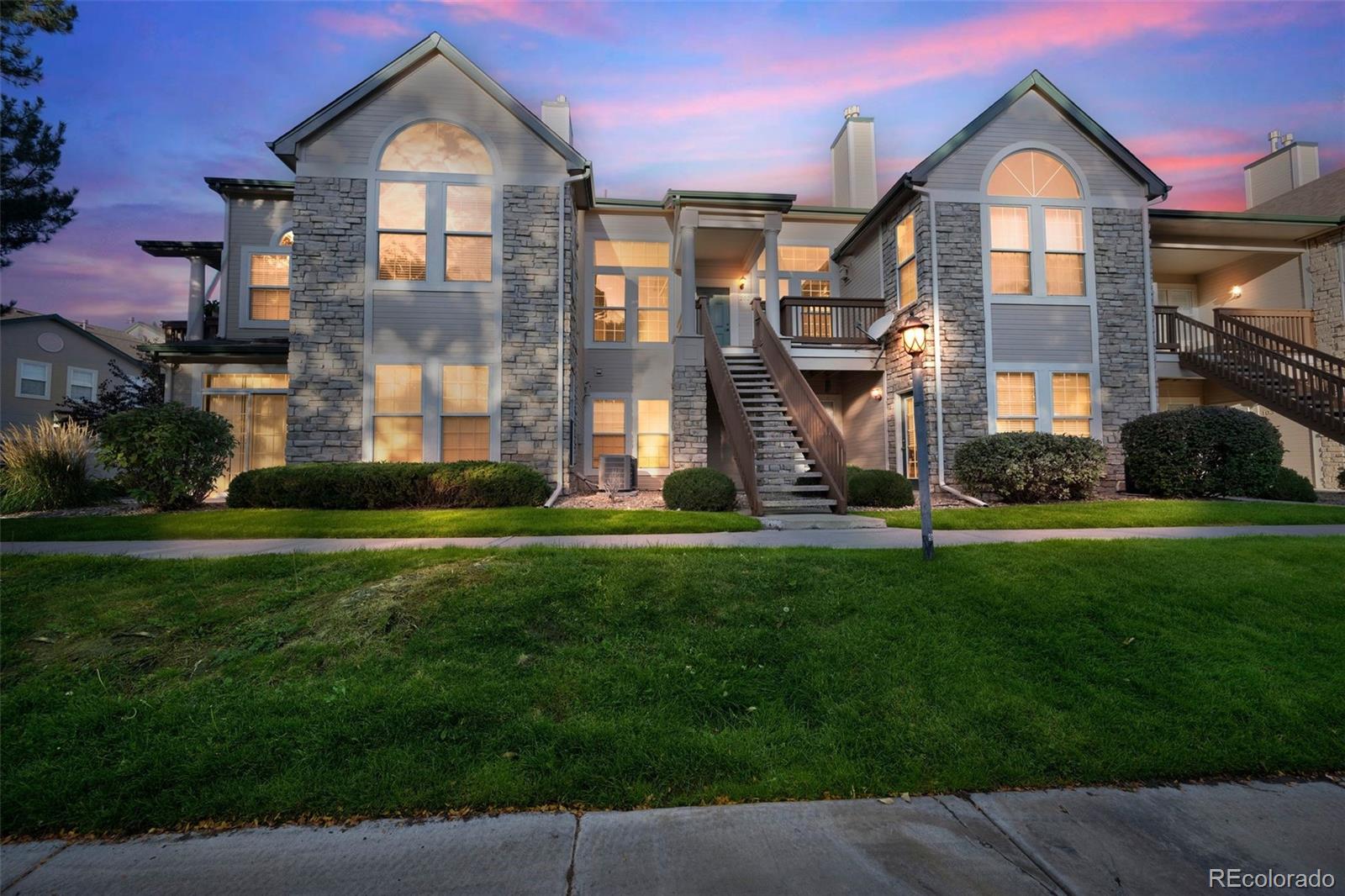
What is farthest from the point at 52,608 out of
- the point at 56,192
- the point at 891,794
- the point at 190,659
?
the point at 56,192

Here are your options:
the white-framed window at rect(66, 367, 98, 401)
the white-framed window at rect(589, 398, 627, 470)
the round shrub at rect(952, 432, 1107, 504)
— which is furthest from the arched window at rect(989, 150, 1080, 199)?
the white-framed window at rect(66, 367, 98, 401)

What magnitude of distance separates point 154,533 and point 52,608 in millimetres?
3392

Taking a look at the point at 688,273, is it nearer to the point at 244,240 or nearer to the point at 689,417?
the point at 689,417

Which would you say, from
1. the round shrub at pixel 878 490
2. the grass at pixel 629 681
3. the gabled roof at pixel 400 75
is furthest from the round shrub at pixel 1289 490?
the gabled roof at pixel 400 75

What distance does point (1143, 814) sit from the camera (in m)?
2.51

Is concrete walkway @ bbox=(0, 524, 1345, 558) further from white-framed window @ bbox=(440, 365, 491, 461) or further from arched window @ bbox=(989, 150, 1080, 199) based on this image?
arched window @ bbox=(989, 150, 1080, 199)

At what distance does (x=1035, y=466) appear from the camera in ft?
34.6

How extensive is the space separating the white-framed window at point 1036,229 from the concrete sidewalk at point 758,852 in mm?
12450

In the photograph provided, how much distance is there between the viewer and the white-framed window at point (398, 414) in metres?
11.7

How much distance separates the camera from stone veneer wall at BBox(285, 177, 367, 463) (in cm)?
1148

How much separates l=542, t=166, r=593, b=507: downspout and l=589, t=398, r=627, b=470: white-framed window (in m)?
2.60

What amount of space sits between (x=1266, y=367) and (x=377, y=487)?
1810cm

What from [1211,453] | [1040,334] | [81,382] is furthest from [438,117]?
[81,382]

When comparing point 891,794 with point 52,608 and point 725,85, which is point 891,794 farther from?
point 725,85
